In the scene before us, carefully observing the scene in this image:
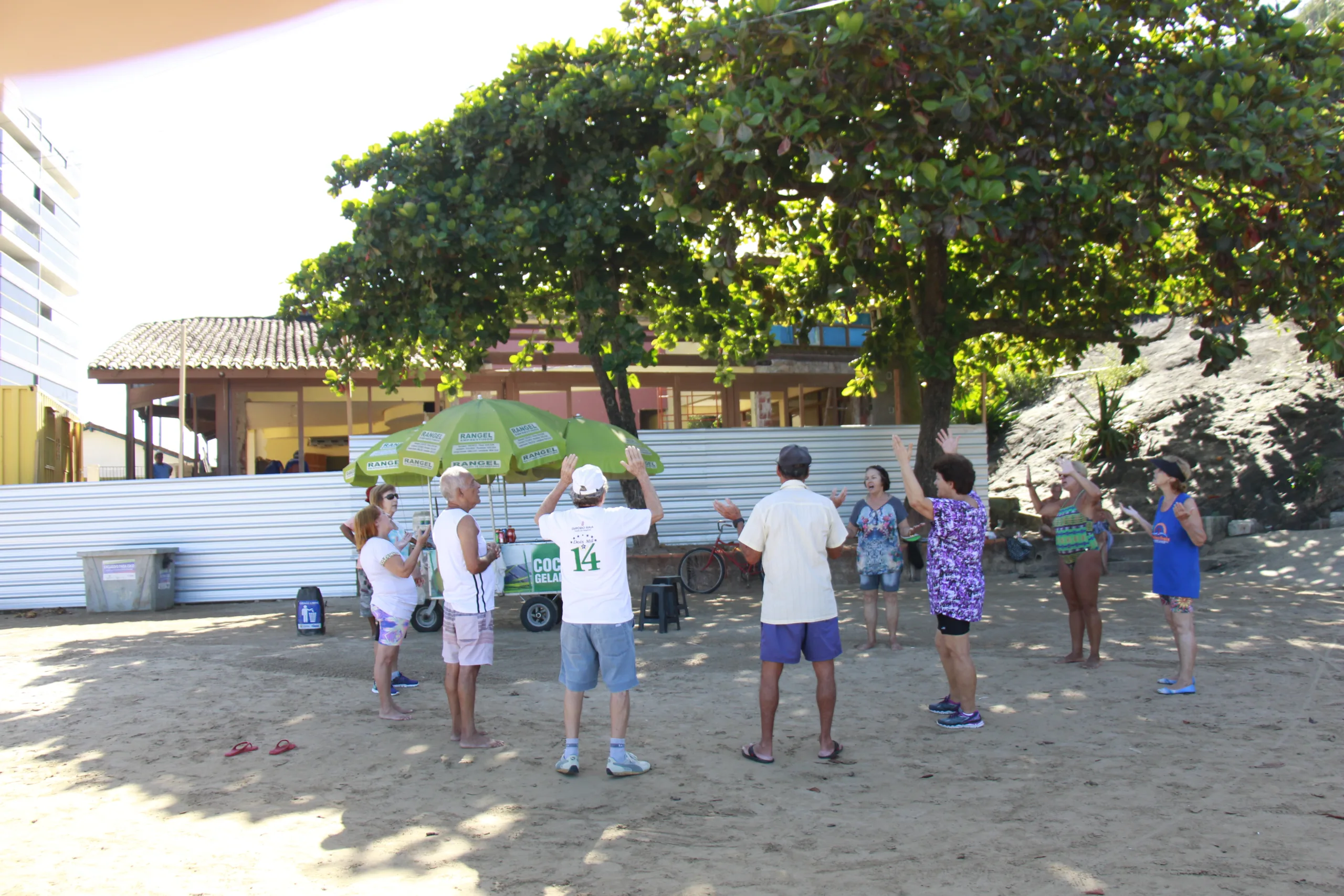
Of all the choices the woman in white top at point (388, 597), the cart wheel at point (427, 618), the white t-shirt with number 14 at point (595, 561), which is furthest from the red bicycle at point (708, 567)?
the white t-shirt with number 14 at point (595, 561)

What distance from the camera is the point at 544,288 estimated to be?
15.2 m

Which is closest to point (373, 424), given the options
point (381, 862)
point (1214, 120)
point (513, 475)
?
point (513, 475)

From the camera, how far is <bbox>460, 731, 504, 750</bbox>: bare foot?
600 cm

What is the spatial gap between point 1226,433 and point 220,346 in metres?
20.3

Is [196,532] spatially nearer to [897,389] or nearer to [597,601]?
[597,601]

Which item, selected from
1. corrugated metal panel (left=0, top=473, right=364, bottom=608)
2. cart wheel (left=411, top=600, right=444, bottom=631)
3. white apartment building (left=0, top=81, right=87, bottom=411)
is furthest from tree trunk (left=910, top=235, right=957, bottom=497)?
white apartment building (left=0, top=81, right=87, bottom=411)

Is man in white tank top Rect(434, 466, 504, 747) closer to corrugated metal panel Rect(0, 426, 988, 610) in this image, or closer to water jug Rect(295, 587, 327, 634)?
water jug Rect(295, 587, 327, 634)

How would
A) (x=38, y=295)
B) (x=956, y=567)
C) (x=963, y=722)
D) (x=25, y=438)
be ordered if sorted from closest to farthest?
(x=956, y=567) < (x=963, y=722) < (x=25, y=438) < (x=38, y=295)

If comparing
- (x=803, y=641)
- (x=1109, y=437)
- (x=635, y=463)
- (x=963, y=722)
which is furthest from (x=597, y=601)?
(x=1109, y=437)

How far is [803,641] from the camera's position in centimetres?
555

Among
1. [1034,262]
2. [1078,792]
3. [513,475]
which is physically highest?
[1034,262]

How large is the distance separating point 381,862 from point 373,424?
18.3m

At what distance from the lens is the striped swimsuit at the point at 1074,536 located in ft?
24.7

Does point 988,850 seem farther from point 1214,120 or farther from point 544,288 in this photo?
point 544,288
